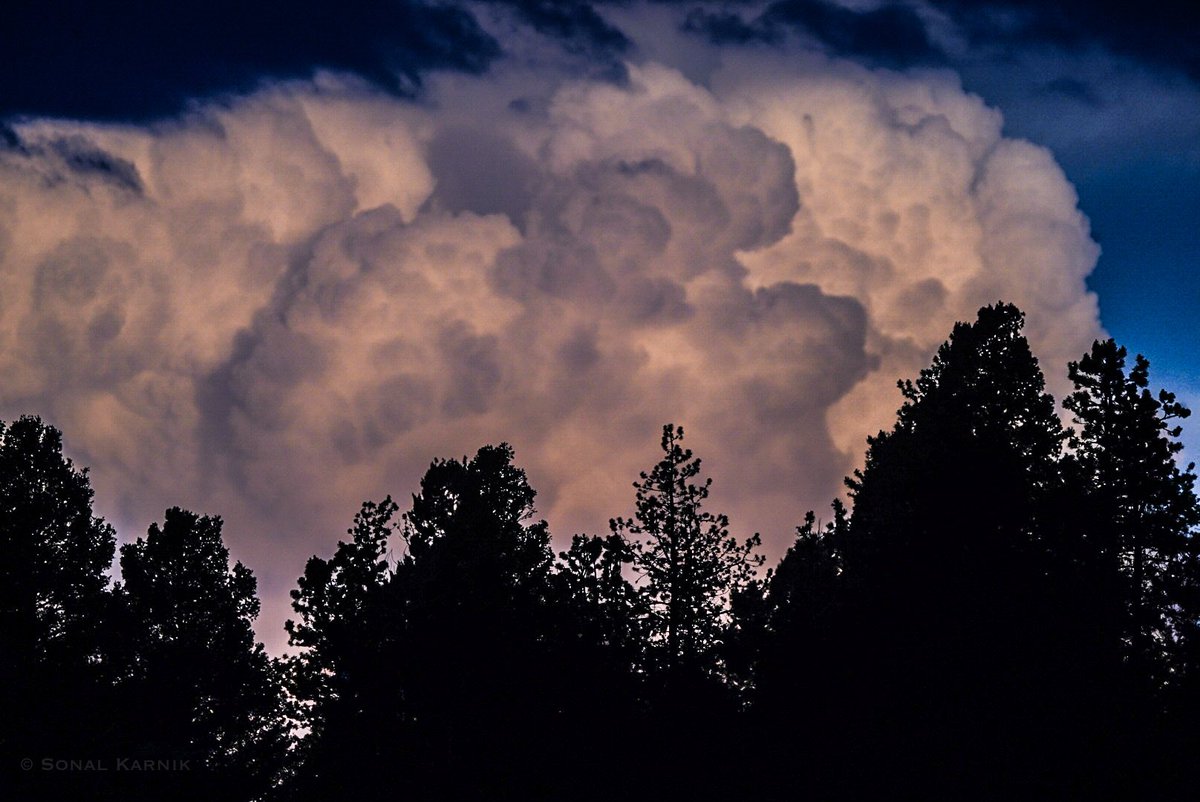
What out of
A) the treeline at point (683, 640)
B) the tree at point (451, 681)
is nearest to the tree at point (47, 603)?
the treeline at point (683, 640)

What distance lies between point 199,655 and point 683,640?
65.3 feet

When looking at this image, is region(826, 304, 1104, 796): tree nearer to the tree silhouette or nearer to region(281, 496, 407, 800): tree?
the tree silhouette

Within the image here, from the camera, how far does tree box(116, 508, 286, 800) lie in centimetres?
3450

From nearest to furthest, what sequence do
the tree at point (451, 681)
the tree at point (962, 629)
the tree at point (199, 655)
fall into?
the tree at point (962, 629), the tree at point (451, 681), the tree at point (199, 655)

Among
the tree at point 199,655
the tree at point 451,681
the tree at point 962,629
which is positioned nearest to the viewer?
the tree at point 962,629

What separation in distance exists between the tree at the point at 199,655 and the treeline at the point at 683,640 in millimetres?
128

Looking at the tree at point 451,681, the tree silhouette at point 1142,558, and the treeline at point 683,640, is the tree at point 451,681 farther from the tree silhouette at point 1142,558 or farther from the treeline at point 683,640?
the tree silhouette at point 1142,558

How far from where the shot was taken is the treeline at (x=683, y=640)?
17.6 metres

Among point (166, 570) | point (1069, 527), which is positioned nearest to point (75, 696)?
point (166, 570)

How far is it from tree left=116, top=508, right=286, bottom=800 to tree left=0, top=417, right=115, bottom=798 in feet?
9.09

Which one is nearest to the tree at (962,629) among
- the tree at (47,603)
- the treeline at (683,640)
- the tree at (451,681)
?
the treeline at (683,640)

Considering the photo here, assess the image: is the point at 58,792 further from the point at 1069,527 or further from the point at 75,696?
the point at 1069,527

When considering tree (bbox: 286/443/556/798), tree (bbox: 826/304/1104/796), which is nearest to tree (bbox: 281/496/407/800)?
tree (bbox: 286/443/556/798)

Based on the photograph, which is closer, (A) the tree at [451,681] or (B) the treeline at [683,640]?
(B) the treeline at [683,640]
